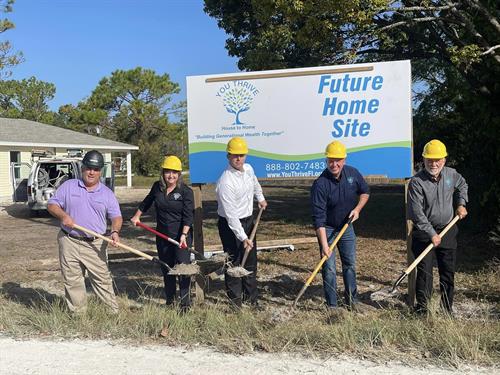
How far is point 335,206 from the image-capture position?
531 cm

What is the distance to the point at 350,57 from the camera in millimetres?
10562

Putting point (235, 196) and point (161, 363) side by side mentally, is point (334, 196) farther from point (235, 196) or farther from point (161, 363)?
point (161, 363)

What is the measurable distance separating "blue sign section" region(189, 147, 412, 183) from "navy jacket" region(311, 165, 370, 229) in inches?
32.2

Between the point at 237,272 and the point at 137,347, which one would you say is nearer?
the point at 137,347

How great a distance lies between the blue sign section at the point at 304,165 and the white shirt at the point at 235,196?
0.85 meters

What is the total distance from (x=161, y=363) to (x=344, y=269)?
89.8 inches

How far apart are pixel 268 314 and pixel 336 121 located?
2.40 meters

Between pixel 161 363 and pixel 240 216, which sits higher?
pixel 240 216

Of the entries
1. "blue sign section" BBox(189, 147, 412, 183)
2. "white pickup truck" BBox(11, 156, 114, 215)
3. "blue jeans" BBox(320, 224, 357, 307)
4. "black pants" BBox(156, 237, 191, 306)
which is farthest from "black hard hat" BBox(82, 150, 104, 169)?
"white pickup truck" BBox(11, 156, 114, 215)

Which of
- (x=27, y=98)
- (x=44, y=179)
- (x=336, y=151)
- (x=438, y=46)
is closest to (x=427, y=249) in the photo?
(x=336, y=151)

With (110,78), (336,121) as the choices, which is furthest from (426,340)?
(110,78)

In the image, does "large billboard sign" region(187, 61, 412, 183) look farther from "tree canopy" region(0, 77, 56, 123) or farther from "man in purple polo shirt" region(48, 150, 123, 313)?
"tree canopy" region(0, 77, 56, 123)

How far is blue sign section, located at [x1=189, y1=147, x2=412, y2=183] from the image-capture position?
19.9ft

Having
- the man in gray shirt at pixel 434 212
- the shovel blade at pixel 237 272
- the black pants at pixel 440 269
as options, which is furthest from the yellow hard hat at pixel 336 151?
the shovel blade at pixel 237 272
